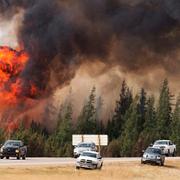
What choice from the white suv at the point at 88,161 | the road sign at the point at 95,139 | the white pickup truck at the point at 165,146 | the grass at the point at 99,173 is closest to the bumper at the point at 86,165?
the white suv at the point at 88,161

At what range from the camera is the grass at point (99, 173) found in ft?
160

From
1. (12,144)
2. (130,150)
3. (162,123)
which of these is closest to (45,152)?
(130,150)

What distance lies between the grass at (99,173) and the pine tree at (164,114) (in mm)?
109286

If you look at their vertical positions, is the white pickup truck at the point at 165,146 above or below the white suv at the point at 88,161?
above

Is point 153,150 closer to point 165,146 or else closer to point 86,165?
point 165,146

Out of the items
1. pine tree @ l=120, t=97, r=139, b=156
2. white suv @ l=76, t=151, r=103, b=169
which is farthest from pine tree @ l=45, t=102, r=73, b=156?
white suv @ l=76, t=151, r=103, b=169

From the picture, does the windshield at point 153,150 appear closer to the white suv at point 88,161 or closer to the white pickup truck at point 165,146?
the white pickup truck at point 165,146

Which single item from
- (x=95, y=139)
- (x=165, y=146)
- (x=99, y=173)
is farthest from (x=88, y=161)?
(x=165, y=146)

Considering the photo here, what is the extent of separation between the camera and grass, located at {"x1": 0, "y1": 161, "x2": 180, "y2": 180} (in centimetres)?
4864

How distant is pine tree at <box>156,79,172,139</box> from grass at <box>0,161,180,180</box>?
4303 inches

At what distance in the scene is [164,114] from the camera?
188625 mm

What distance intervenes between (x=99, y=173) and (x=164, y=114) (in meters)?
134

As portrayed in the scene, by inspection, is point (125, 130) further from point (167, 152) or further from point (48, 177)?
point (48, 177)

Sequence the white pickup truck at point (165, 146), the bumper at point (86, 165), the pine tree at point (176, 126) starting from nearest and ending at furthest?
the bumper at point (86, 165) < the white pickup truck at point (165, 146) < the pine tree at point (176, 126)
